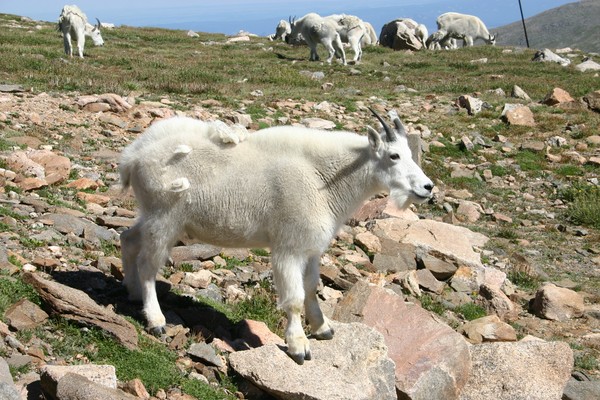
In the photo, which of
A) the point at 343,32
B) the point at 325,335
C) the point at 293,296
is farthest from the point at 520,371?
the point at 343,32

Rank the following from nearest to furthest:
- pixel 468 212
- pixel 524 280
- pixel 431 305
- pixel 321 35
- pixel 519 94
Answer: pixel 431 305
pixel 524 280
pixel 468 212
pixel 519 94
pixel 321 35

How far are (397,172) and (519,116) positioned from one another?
1550cm

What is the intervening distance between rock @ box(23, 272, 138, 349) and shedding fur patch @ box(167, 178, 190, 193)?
4.00 feet

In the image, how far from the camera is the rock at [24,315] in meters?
6.19

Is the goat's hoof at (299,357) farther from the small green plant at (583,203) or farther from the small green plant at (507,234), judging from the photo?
the small green plant at (583,203)

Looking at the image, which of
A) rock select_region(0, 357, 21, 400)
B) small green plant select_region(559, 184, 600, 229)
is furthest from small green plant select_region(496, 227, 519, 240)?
rock select_region(0, 357, 21, 400)

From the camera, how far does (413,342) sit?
7.75 m

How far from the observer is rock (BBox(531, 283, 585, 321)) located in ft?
34.4

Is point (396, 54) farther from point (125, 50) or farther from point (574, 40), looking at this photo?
point (574, 40)

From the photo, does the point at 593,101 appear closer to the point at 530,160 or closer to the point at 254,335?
the point at 530,160

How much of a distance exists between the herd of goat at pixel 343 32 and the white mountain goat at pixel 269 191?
24352mm

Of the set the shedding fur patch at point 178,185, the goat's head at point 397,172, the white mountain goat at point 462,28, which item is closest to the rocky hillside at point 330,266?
the shedding fur patch at point 178,185

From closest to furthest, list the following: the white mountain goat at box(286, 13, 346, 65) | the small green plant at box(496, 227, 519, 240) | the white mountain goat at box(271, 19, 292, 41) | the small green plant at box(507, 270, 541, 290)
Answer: the small green plant at box(507, 270, 541, 290), the small green plant at box(496, 227, 519, 240), the white mountain goat at box(286, 13, 346, 65), the white mountain goat at box(271, 19, 292, 41)

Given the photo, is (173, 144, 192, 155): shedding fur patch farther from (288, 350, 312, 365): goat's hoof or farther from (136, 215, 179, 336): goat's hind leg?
(288, 350, 312, 365): goat's hoof
